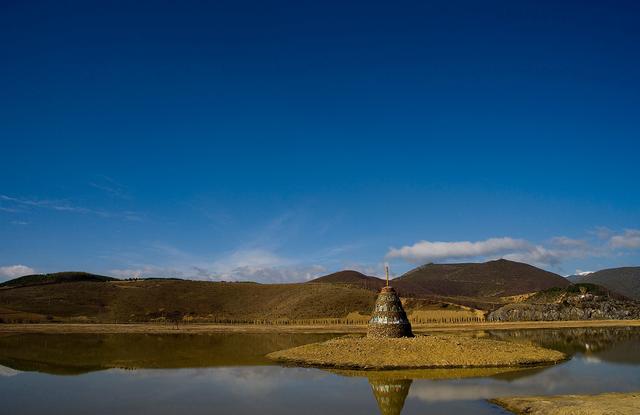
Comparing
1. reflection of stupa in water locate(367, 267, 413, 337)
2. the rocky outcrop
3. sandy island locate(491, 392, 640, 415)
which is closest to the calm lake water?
sandy island locate(491, 392, 640, 415)

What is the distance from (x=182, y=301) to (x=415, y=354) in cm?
8302

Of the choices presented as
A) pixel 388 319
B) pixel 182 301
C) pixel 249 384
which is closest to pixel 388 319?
pixel 388 319

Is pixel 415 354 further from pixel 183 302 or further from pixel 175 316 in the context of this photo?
pixel 183 302

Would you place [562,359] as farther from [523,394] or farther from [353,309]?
[353,309]

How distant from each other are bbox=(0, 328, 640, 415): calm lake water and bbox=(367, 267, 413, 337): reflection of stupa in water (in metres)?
8.56

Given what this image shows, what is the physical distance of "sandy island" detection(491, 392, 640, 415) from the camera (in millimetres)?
20078

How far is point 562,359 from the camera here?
Answer: 36.6m

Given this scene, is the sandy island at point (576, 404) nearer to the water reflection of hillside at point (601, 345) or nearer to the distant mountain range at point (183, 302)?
the water reflection of hillside at point (601, 345)

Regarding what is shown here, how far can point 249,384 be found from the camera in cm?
2850

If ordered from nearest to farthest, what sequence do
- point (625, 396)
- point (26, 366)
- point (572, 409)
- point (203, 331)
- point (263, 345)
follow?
point (572, 409) < point (625, 396) < point (26, 366) < point (263, 345) < point (203, 331)

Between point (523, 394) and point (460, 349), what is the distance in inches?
469

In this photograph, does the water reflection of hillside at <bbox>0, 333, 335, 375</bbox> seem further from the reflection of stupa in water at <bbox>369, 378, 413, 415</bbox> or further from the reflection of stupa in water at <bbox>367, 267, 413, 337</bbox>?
the reflection of stupa in water at <bbox>369, 378, 413, 415</bbox>

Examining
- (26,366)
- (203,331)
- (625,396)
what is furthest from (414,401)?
(203,331)

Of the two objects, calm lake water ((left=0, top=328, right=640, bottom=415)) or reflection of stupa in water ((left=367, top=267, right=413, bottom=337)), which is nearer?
calm lake water ((left=0, top=328, right=640, bottom=415))
